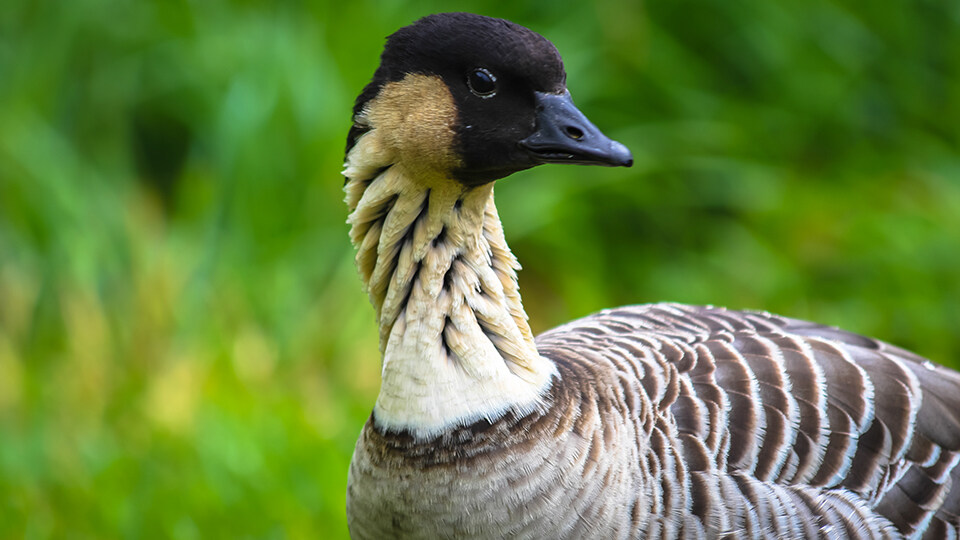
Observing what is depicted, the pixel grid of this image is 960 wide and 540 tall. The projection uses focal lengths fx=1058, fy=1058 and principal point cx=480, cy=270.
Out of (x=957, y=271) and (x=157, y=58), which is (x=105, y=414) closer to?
(x=157, y=58)

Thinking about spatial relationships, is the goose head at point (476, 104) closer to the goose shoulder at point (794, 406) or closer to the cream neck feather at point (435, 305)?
the cream neck feather at point (435, 305)

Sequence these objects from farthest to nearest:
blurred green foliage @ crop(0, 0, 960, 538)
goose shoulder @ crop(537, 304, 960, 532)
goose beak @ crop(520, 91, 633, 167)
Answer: blurred green foliage @ crop(0, 0, 960, 538) < goose shoulder @ crop(537, 304, 960, 532) < goose beak @ crop(520, 91, 633, 167)

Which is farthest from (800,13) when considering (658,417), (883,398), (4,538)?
(4,538)

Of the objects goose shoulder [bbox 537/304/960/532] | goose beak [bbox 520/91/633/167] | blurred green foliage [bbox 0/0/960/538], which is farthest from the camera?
blurred green foliage [bbox 0/0/960/538]

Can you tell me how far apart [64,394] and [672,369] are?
381 centimetres

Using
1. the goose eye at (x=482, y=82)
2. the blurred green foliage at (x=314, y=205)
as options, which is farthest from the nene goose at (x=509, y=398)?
the blurred green foliage at (x=314, y=205)

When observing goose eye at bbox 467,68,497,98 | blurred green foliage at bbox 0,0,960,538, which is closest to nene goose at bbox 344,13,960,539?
goose eye at bbox 467,68,497,98

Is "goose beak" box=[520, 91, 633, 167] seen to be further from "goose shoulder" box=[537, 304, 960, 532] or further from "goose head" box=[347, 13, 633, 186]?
"goose shoulder" box=[537, 304, 960, 532]

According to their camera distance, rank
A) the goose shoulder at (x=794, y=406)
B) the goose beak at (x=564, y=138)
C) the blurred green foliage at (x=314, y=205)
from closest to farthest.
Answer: the goose beak at (x=564, y=138), the goose shoulder at (x=794, y=406), the blurred green foliage at (x=314, y=205)

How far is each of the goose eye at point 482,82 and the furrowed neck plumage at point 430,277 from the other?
80mm

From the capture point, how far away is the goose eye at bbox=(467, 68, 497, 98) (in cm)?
294

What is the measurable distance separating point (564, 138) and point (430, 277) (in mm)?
544

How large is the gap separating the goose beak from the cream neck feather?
23cm

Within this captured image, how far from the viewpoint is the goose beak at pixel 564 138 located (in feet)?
9.48
